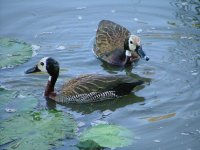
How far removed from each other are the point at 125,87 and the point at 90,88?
0.62 meters

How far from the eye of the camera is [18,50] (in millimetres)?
11500

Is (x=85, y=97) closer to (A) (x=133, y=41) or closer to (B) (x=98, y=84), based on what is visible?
(B) (x=98, y=84)

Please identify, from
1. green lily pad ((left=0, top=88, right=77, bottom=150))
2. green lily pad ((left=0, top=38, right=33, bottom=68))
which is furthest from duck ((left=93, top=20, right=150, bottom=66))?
green lily pad ((left=0, top=88, right=77, bottom=150))

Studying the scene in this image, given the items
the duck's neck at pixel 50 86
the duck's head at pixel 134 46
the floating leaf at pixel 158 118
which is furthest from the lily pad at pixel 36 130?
the duck's head at pixel 134 46

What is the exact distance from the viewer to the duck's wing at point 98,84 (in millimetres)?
10023

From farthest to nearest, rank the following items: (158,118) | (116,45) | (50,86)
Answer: (116,45)
(50,86)
(158,118)

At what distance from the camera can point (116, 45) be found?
12.2m

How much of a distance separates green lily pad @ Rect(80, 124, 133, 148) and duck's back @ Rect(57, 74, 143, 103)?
138 centimetres

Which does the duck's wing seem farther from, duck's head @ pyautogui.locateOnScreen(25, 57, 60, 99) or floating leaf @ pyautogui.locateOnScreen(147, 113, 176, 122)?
floating leaf @ pyautogui.locateOnScreen(147, 113, 176, 122)

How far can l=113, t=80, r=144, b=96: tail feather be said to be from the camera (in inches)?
396

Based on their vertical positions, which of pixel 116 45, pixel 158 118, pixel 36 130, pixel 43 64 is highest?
pixel 43 64

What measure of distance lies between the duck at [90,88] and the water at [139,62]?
16 centimetres

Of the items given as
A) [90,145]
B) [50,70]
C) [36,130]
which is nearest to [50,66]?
[50,70]

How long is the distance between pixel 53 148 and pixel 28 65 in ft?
11.1
